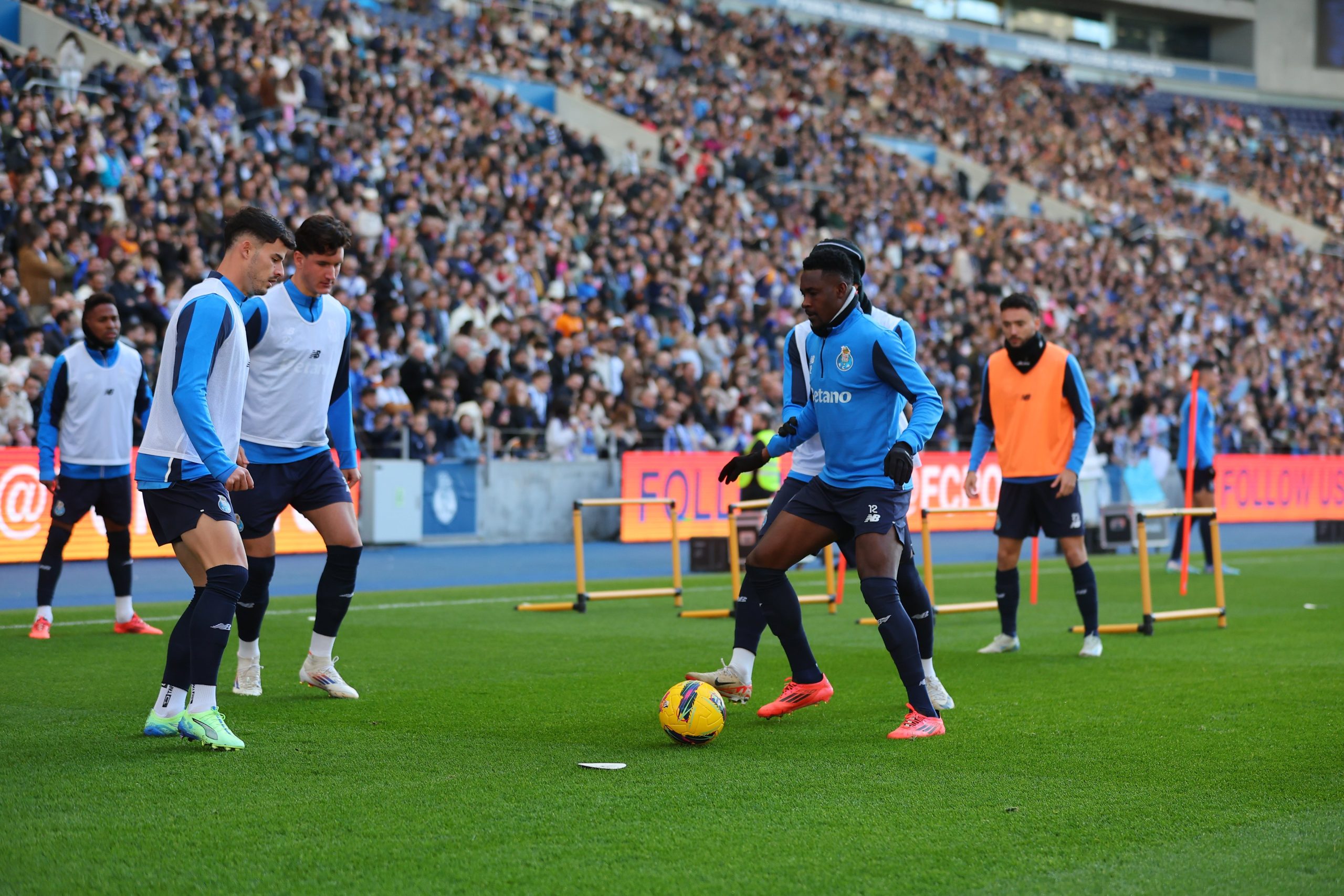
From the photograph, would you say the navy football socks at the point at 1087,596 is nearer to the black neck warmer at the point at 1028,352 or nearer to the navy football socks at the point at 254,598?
the black neck warmer at the point at 1028,352

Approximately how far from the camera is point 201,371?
5.57m


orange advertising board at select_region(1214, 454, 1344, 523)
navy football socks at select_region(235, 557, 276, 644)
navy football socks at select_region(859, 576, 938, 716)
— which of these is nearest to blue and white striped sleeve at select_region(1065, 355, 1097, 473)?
navy football socks at select_region(859, 576, 938, 716)

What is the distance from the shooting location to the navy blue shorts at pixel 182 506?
575 centimetres

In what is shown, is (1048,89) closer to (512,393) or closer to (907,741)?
(512,393)

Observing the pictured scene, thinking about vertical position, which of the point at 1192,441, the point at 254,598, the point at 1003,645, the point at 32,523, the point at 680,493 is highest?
the point at 1192,441

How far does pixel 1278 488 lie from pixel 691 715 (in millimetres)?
22266

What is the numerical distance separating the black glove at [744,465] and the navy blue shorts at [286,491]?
1950mm

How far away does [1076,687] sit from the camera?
305 inches

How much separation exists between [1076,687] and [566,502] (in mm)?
11656

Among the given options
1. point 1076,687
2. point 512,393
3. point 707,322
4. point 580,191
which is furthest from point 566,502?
point 1076,687

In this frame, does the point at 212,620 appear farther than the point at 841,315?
No

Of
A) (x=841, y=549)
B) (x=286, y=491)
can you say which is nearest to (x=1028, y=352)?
(x=841, y=549)

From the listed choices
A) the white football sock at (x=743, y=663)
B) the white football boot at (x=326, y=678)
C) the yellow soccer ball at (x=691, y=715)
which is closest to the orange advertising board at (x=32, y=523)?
the white football boot at (x=326, y=678)

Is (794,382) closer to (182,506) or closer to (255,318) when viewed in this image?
(255,318)
